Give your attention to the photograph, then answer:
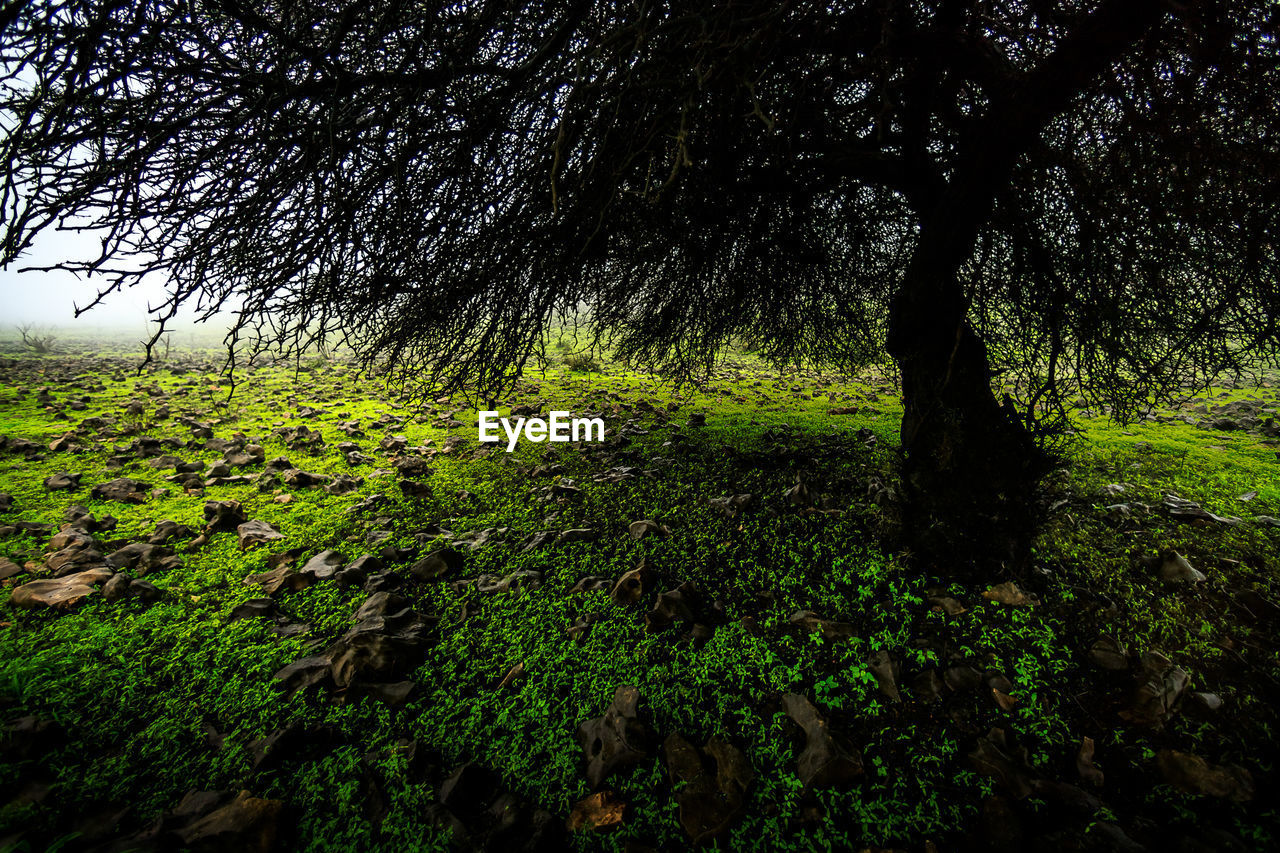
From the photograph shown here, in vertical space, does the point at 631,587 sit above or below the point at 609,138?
below

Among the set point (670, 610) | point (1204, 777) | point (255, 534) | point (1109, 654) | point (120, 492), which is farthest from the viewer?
point (120, 492)

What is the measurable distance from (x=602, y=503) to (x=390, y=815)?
7.78 feet

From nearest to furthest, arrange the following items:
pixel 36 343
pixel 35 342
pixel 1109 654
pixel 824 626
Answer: pixel 1109 654 < pixel 824 626 < pixel 36 343 < pixel 35 342

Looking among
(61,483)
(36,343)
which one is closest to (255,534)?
(61,483)

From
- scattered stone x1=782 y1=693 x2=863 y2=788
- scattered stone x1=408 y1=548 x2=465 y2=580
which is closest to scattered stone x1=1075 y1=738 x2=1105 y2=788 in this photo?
scattered stone x1=782 y1=693 x2=863 y2=788

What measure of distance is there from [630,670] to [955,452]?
2.13 metres

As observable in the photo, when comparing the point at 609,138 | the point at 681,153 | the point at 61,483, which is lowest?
the point at 61,483

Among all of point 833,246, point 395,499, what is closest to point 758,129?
point 833,246

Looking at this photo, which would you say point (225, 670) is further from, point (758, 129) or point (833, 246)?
point (833, 246)

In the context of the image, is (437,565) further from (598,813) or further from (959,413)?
(959,413)

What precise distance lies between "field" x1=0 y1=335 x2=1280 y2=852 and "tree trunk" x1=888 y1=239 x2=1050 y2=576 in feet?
0.58

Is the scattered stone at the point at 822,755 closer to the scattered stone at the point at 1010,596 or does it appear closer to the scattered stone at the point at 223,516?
the scattered stone at the point at 1010,596

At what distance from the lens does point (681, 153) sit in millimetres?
1404

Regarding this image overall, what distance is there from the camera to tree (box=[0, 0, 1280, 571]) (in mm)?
1754
